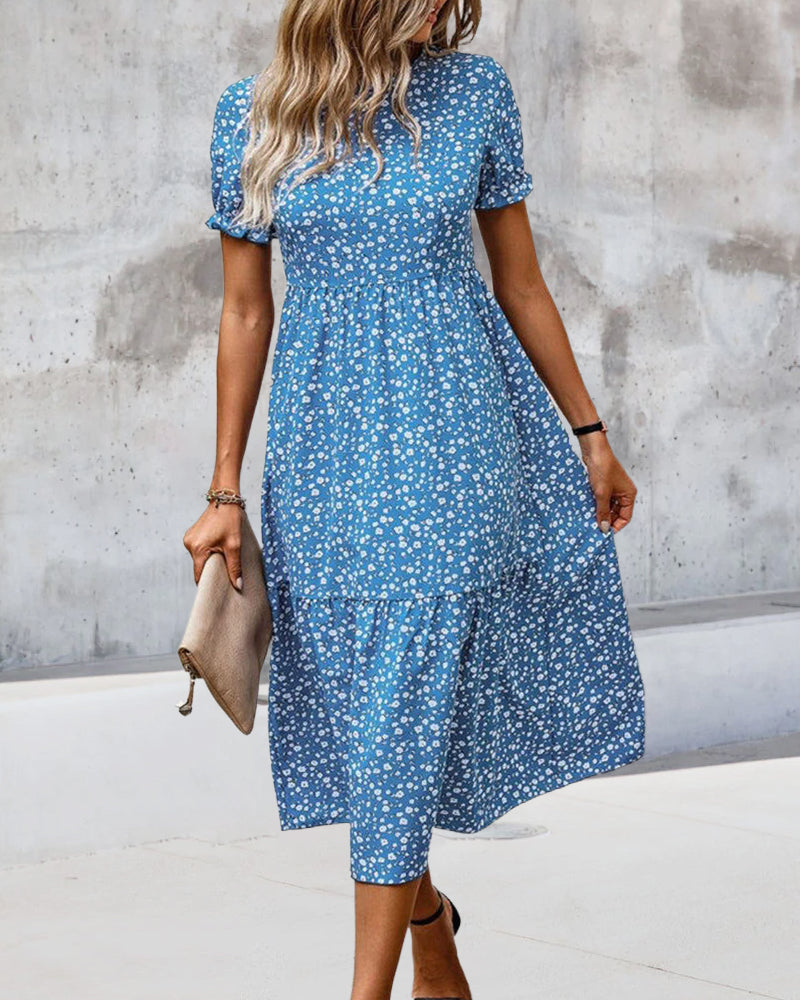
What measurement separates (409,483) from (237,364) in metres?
0.35

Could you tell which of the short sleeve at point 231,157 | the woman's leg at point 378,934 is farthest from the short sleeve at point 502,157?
the woman's leg at point 378,934

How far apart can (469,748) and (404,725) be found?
0.18 metres

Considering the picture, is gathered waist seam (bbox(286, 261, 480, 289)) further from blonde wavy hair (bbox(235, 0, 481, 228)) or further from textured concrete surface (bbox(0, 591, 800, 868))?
textured concrete surface (bbox(0, 591, 800, 868))

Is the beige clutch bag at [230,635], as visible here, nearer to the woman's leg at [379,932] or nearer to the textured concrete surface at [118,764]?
the woman's leg at [379,932]

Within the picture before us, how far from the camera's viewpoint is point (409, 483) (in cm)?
240

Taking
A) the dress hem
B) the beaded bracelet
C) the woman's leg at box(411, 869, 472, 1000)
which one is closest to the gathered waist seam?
the beaded bracelet

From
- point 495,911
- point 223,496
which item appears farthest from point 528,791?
point 495,911

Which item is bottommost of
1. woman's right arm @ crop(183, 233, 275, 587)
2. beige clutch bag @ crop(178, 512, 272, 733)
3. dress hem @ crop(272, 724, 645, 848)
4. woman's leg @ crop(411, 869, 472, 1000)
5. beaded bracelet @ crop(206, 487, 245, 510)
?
woman's leg @ crop(411, 869, 472, 1000)

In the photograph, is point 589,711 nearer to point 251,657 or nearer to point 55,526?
point 251,657

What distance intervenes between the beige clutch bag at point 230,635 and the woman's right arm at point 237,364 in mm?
36

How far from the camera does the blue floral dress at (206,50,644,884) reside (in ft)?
7.85

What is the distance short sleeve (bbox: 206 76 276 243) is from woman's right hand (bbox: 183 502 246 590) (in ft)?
1.38

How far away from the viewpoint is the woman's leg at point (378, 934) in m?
2.35

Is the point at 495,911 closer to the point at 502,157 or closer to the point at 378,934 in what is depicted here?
the point at 378,934
